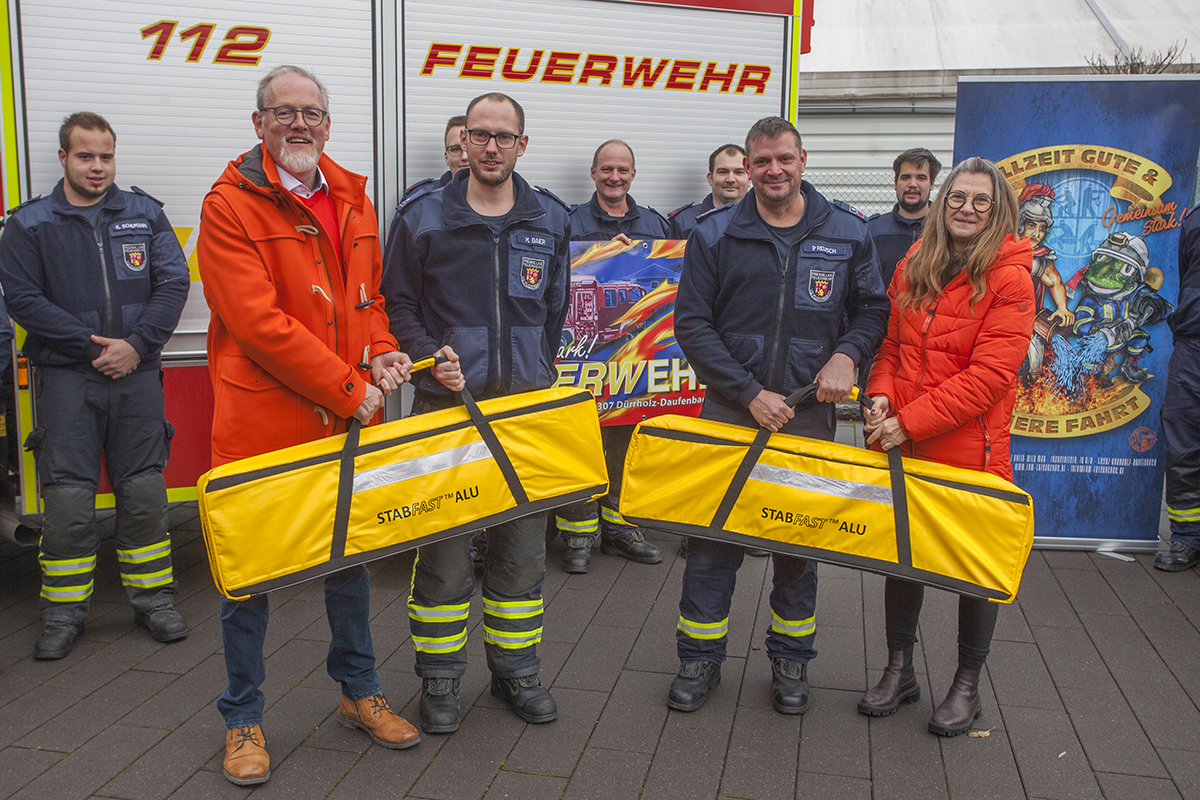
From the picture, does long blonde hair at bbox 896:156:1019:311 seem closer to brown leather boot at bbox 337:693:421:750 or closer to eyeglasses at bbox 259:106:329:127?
eyeglasses at bbox 259:106:329:127

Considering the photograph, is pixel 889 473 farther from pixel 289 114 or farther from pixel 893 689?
pixel 289 114

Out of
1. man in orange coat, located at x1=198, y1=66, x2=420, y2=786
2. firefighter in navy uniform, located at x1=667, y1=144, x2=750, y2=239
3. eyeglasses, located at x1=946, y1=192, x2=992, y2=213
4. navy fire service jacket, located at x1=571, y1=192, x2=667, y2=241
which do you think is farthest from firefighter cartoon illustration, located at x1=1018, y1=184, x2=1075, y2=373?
man in orange coat, located at x1=198, y1=66, x2=420, y2=786

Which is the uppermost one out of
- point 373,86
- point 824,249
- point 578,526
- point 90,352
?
point 373,86

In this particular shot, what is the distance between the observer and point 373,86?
473cm

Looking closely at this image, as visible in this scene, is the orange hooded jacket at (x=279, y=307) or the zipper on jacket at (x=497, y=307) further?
the zipper on jacket at (x=497, y=307)

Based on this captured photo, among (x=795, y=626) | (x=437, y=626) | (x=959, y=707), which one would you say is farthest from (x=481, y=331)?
(x=959, y=707)

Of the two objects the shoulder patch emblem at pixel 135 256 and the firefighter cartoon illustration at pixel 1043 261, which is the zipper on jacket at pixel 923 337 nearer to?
the firefighter cartoon illustration at pixel 1043 261

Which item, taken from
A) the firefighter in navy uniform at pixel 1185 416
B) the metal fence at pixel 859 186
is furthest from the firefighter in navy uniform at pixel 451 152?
the metal fence at pixel 859 186

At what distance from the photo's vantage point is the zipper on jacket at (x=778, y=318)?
347cm

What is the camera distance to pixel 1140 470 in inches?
217

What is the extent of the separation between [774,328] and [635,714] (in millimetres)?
1497

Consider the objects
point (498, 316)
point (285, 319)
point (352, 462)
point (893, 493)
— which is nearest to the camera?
point (285, 319)

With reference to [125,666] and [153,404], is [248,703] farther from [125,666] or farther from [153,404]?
[153,404]

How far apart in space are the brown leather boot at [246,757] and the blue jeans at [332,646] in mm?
29
